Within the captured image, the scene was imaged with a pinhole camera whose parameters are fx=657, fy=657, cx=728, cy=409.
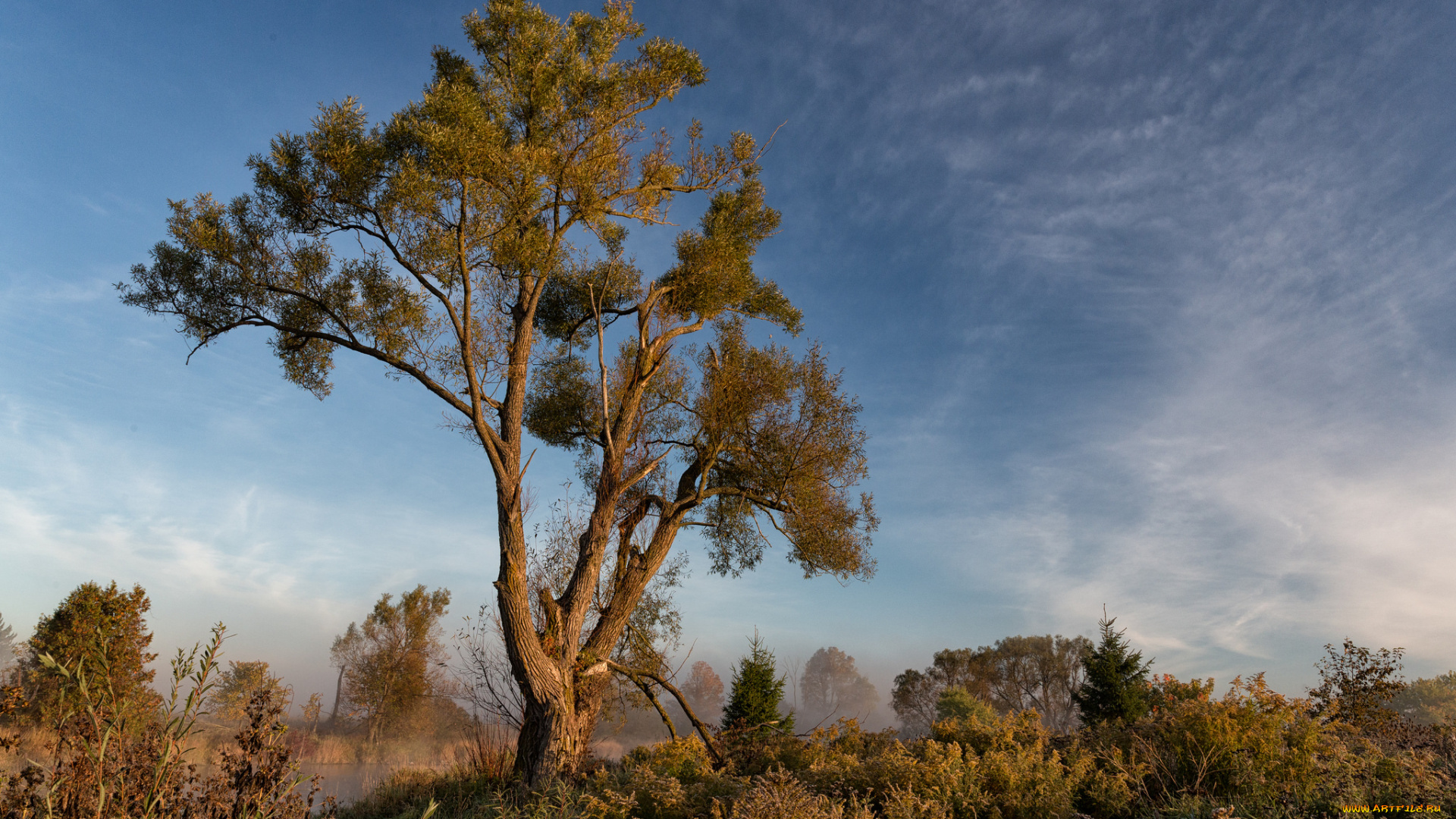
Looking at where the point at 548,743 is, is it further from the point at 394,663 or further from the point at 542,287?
the point at 394,663

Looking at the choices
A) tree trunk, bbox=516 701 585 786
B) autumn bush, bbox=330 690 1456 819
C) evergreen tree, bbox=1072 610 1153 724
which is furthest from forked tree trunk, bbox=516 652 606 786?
evergreen tree, bbox=1072 610 1153 724

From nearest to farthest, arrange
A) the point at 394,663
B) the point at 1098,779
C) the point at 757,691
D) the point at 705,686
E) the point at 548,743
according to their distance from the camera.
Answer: the point at 1098,779, the point at 548,743, the point at 757,691, the point at 394,663, the point at 705,686

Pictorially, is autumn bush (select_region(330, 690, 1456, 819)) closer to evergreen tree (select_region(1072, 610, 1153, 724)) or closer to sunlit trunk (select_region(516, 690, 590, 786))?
sunlit trunk (select_region(516, 690, 590, 786))

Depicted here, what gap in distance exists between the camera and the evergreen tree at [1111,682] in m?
17.8

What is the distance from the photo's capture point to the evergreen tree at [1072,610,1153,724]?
700 inches

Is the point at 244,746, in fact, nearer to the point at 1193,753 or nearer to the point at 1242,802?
the point at 1242,802

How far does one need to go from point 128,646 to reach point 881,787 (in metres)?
15.8

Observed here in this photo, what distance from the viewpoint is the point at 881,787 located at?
199 inches

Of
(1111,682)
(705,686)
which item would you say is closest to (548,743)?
(1111,682)

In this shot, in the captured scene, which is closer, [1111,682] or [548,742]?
[548,742]

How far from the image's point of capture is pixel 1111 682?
1802 cm

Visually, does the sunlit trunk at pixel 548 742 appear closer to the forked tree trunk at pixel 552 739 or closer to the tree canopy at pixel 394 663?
the forked tree trunk at pixel 552 739

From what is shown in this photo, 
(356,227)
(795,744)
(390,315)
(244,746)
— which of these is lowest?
(795,744)

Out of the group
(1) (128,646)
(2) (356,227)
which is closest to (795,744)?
(2) (356,227)
